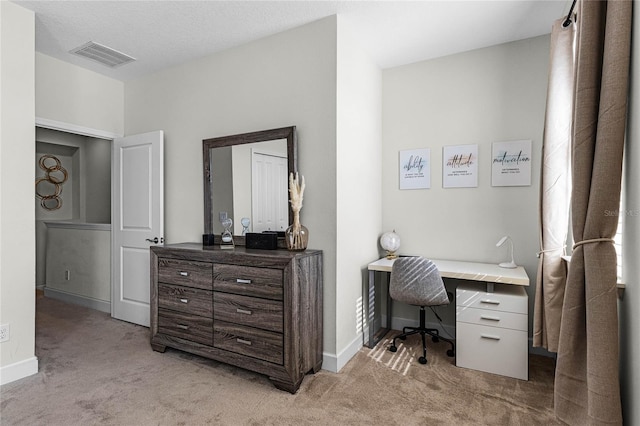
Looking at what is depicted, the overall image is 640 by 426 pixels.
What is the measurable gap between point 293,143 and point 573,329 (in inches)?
85.4

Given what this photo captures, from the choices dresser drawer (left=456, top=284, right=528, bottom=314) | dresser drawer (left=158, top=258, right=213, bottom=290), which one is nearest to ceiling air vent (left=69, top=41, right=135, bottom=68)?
dresser drawer (left=158, top=258, right=213, bottom=290)

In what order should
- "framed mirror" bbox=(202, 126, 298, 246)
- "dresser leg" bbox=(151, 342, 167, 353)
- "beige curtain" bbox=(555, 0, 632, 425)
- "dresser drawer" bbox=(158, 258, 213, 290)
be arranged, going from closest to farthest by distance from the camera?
"beige curtain" bbox=(555, 0, 632, 425), "dresser drawer" bbox=(158, 258, 213, 290), "framed mirror" bbox=(202, 126, 298, 246), "dresser leg" bbox=(151, 342, 167, 353)

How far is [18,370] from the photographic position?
2.57 meters

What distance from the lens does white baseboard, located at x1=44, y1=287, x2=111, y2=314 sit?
4.26 metres

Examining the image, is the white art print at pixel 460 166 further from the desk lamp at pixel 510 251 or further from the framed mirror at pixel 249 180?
the framed mirror at pixel 249 180

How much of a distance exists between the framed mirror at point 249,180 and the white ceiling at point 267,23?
0.86m

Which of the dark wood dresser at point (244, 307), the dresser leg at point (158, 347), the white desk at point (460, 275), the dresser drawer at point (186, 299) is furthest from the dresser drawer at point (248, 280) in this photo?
the white desk at point (460, 275)

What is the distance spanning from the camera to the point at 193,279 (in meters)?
2.84

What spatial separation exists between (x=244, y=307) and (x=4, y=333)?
68.5 inches

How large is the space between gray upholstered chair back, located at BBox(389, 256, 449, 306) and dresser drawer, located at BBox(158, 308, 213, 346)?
5.12 feet

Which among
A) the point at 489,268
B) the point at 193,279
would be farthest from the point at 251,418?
the point at 489,268

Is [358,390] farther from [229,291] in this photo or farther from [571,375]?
[571,375]

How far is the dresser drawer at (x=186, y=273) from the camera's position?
9.08 ft

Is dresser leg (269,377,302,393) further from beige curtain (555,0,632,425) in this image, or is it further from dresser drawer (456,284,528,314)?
beige curtain (555,0,632,425)
